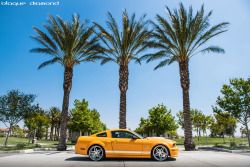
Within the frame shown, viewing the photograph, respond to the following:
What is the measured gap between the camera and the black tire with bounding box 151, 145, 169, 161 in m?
7.46

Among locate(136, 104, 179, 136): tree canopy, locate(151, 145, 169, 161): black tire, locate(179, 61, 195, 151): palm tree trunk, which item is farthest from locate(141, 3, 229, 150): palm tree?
locate(136, 104, 179, 136): tree canopy

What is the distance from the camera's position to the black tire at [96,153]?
24.8 ft

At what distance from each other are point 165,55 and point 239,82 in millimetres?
8269

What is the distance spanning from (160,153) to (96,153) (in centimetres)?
275

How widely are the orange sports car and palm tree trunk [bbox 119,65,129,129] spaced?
25.0 feet

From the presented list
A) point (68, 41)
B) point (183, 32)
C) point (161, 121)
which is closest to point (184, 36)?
point (183, 32)

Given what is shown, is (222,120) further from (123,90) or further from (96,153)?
(96,153)

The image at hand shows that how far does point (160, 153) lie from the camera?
7.51m

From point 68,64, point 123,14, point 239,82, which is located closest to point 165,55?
point 123,14

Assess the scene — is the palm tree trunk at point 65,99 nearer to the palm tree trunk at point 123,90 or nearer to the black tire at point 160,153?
the palm tree trunk at point 123,90

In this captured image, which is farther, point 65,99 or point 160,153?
point 65,99

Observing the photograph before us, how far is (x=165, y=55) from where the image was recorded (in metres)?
17.6

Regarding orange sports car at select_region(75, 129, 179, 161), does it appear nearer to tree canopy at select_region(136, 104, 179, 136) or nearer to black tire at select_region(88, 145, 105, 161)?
black tire at select_region(88, 145, 105, 161)

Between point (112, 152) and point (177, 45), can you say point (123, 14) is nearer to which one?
point (177, 45)
